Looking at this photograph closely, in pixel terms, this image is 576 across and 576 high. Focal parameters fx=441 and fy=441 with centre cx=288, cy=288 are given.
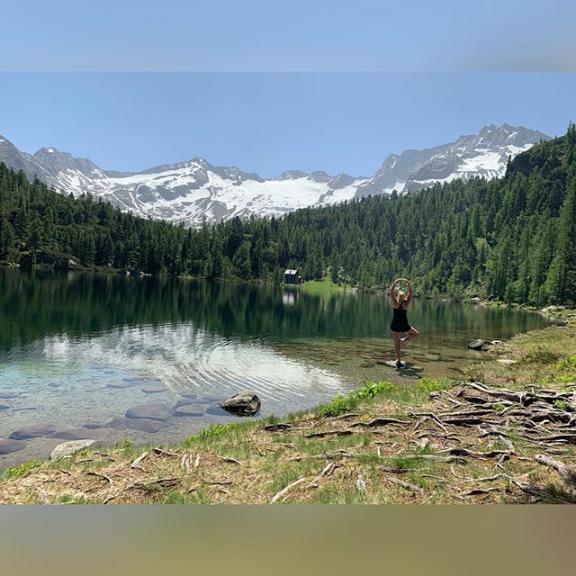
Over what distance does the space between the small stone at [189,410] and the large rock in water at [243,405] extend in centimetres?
90

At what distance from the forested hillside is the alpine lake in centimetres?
263

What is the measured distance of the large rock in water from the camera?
1477 centimetres

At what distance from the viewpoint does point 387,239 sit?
2358 centimetres

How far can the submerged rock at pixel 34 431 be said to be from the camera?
11.6 m

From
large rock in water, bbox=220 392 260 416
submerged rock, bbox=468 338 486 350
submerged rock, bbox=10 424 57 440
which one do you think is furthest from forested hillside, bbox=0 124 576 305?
submerged rock, bbox=10 424 57 440

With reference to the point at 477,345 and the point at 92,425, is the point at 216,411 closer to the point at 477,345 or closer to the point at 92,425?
the point at 92,425

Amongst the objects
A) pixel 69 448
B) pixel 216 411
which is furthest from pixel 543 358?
pixel 69 448

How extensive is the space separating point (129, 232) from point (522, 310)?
10646 cm

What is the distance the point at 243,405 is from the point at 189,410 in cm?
190

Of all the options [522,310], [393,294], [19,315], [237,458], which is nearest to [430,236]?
[393,294]

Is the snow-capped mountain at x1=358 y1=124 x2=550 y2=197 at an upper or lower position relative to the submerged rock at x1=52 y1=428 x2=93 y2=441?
upper

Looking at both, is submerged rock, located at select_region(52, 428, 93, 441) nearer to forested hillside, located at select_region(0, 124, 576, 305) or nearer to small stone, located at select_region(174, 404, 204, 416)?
small stone, located at select_region(174, 404, 204, 416)

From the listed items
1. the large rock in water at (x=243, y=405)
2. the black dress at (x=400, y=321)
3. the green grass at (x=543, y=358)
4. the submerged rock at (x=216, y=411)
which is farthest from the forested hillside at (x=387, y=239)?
the submerged rock at (x=216, y=411)

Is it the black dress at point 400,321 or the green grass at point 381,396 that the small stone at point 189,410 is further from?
the black dress at point 400,321
